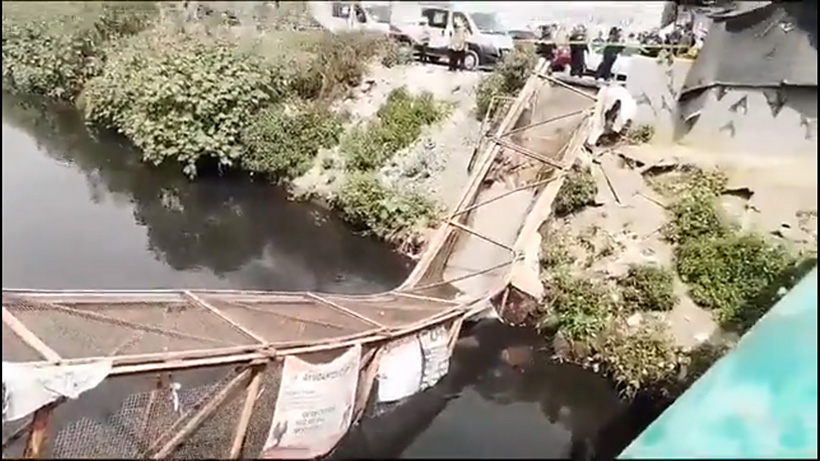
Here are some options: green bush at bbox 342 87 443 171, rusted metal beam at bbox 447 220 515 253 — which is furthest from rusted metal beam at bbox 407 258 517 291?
green bush at bbox 342 87 443 171

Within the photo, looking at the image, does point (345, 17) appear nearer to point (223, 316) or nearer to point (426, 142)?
point (426, 142)

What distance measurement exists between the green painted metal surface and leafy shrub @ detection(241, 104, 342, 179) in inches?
35.1

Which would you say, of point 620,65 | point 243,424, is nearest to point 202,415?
point 243,424

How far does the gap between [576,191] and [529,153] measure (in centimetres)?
10

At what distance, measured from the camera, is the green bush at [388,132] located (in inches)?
57.4

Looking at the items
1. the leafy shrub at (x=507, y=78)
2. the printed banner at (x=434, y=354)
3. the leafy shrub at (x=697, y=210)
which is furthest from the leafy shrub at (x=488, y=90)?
the printed banner at (x=434, y=354)

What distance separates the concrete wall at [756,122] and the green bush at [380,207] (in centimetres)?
47

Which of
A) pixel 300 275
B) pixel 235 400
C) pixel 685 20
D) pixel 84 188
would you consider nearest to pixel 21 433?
pixel 235 400

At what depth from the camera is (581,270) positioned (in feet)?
4.75

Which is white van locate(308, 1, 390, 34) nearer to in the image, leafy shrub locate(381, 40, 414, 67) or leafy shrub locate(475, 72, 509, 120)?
leafy shrub locate(381, 40, 414, 67)

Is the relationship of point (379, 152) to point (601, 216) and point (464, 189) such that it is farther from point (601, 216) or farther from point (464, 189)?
point (601, 216)

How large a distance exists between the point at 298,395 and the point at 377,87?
0.73 meters

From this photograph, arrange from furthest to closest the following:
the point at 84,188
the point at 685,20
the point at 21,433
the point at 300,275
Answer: the point at 300,275, the point at 84,188, the point at 685,20, the point at 21,433

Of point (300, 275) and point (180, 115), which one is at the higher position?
point (180, 115)
